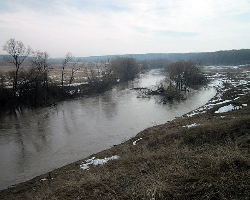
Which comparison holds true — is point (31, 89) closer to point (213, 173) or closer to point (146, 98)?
point (146, 98)

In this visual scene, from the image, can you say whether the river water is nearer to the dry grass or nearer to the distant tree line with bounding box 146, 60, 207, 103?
the dry grass

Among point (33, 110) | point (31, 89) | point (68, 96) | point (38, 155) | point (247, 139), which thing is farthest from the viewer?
point (68, 96)

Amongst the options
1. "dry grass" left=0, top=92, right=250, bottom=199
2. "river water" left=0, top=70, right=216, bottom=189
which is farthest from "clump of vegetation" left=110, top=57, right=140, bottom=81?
"dry grass" left=0, top=92, right=250, bottom=199

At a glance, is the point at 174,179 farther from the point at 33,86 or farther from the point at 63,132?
the point at 33,86

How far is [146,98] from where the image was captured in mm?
28844

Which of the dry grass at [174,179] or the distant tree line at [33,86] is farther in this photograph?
the distant tree line at [33,86]

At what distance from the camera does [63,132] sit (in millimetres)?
15555

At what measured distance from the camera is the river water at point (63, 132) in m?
10.7

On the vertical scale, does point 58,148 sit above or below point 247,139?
below

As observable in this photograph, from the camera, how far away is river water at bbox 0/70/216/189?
10.7m

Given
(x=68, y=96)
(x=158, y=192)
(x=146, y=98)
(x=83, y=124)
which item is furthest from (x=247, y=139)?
(x=68, y=96)

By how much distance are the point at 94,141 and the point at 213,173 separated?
1023 cm

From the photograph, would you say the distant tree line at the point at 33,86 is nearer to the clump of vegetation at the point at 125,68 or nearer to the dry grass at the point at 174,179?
the clump of vegetation at the point at 125,68

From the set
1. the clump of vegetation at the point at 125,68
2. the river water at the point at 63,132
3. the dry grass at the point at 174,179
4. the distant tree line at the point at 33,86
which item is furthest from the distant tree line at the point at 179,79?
the dry grass at the point at 174,179
